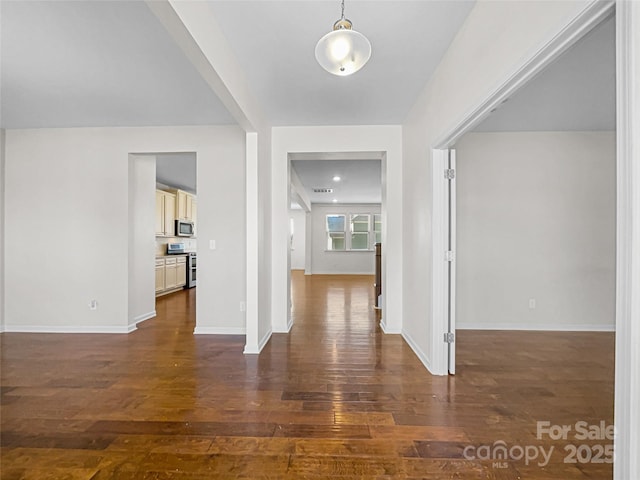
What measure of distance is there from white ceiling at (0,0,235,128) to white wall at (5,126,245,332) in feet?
0.81

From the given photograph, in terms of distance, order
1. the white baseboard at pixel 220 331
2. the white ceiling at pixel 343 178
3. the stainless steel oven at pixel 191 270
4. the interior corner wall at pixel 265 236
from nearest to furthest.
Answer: the interior corner wall at pixel 265 236 < the white baseboard at pixel 220 331 < the white ceiling at pixel 343 178 < the stainless steel oven at pixel 191 270

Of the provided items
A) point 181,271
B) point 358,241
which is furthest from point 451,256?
point 358,241

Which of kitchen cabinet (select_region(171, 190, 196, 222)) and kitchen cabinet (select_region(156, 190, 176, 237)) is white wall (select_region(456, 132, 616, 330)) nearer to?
kitchen cabinet (select_region(156, 190, 176, 237))

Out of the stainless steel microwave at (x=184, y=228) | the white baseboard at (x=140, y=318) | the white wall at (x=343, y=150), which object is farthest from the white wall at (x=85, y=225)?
the stainless steel microwave at (x=184, y=228)

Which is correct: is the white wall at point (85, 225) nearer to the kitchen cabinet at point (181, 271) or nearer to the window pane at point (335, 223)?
the kitchen cabinet at point (181, 271)

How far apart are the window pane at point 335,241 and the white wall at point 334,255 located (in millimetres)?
146

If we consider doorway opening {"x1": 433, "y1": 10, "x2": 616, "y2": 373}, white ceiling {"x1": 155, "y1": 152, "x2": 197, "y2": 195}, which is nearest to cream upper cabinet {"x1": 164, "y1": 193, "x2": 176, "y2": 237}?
white ceiling {"x1": 155, "y1": 152, "x2": 197, "y2": 195}

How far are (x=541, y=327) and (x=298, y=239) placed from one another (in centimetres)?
1004

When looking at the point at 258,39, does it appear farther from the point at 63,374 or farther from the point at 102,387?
the point at 63,374

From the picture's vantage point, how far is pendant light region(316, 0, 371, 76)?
60.4 inches

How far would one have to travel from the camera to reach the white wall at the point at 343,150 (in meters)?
3.94

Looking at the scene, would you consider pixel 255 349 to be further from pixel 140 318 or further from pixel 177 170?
pixel 177 170

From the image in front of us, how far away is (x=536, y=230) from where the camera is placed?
4.15 meters

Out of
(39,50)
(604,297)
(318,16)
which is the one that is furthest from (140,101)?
(604,297)
